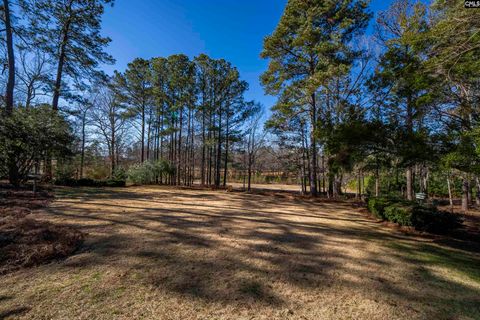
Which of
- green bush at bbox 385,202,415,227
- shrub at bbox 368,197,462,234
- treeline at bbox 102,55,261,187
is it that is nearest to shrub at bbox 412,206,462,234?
shrub at bbox 368,197,462,234

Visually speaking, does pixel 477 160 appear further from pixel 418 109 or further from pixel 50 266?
pixel 50 266

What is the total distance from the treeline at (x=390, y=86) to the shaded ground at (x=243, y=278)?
2.57m

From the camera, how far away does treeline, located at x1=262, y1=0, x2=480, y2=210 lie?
15.3ft

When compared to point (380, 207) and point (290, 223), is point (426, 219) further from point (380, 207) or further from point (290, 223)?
point (290, 223)

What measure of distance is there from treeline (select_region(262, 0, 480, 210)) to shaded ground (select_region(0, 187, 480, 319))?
2571 mm

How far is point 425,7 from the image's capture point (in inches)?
280

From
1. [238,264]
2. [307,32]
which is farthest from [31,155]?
[307,32]

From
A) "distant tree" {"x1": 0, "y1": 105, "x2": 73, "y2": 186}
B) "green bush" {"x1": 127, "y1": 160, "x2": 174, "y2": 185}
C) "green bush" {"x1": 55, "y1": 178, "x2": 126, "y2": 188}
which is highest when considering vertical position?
"distant tree" {"x1": 0, "y1": 105, "x2": 73, "y2": 186}

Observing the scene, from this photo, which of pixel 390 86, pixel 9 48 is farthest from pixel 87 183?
pixel 390 86

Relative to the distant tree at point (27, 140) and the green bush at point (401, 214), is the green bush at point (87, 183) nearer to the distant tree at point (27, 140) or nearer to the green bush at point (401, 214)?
the distant tree at point (27, 140)

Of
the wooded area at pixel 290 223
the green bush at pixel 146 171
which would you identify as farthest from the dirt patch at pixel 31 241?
the green bush at pixel 146 171

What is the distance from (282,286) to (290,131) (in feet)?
42.3

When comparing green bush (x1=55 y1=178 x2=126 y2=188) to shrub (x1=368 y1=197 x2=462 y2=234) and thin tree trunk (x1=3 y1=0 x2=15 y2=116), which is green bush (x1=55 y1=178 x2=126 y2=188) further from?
shrub (x1=368 y1=197 x2=462 y2=234)

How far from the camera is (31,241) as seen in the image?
321 centimetres
